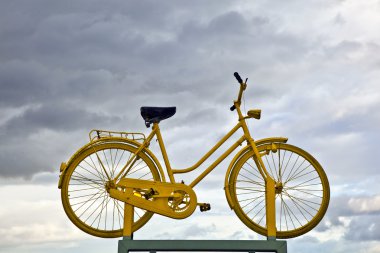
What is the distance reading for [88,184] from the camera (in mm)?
8742

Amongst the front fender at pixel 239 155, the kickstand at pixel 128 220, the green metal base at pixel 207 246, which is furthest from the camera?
the front fender at pixel 239 155

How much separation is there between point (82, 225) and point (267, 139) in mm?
2807

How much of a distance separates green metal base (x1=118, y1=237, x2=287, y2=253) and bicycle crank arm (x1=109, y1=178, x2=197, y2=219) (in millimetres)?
498

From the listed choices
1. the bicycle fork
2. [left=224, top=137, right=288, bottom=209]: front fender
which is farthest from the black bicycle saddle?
the bicycle fork

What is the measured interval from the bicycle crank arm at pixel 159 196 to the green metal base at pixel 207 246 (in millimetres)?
498

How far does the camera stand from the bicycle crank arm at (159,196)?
8.58 meters

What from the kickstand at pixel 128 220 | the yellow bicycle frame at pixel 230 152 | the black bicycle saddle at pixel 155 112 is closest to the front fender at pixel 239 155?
the yellow bicycle frame at pixel 230 152

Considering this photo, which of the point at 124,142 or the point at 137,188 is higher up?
the point at 124,142

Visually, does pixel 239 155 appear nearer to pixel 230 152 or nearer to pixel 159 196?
pixel 230 152

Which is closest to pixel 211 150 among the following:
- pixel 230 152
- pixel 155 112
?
pixel 230 152

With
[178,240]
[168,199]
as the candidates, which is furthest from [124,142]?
[178,240]

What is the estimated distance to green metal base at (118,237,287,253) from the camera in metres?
8.18

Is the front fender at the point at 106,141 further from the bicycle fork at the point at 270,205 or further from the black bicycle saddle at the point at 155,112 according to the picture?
the bicycle fork at the point at 270,205

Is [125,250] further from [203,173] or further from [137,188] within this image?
[203,173]
